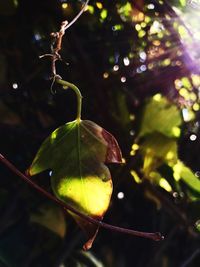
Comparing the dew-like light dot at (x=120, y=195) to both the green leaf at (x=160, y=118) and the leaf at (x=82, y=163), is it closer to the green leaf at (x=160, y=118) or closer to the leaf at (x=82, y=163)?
the green leaf at (x=160, y=118)

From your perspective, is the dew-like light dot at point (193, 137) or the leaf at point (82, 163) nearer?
the leaf at point (82, 163)

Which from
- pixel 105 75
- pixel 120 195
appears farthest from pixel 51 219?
pixel 105 75

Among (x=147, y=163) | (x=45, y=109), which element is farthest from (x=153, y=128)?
(x=45, y=109)

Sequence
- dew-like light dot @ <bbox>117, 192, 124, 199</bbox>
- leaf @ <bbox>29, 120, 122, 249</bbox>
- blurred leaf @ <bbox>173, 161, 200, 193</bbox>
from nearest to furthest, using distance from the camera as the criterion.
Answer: leaf @ <bbox>29, 120, 122, 249</bbox>, blurred leaf @ <bbox>173, 161, 200, 193</bbox>, dew-like light dot @ <bbox>117, 192, 124, 199</bbox>

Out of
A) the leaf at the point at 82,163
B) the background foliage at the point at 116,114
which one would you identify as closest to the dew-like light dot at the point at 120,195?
the background foliage at the point at 116,114

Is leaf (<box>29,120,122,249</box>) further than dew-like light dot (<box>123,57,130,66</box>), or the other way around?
dew-like light dot (<box>123,57,130,66</box>)

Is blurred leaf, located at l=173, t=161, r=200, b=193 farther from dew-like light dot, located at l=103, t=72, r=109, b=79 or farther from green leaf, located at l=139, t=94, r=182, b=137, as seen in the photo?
dew-like light dot, located at l=103, t=72, r=109, b=79

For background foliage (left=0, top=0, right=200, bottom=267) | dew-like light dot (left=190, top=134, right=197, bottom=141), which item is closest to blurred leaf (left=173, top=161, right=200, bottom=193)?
background foliage (left=0, top=0, right=200, bottom=267)
